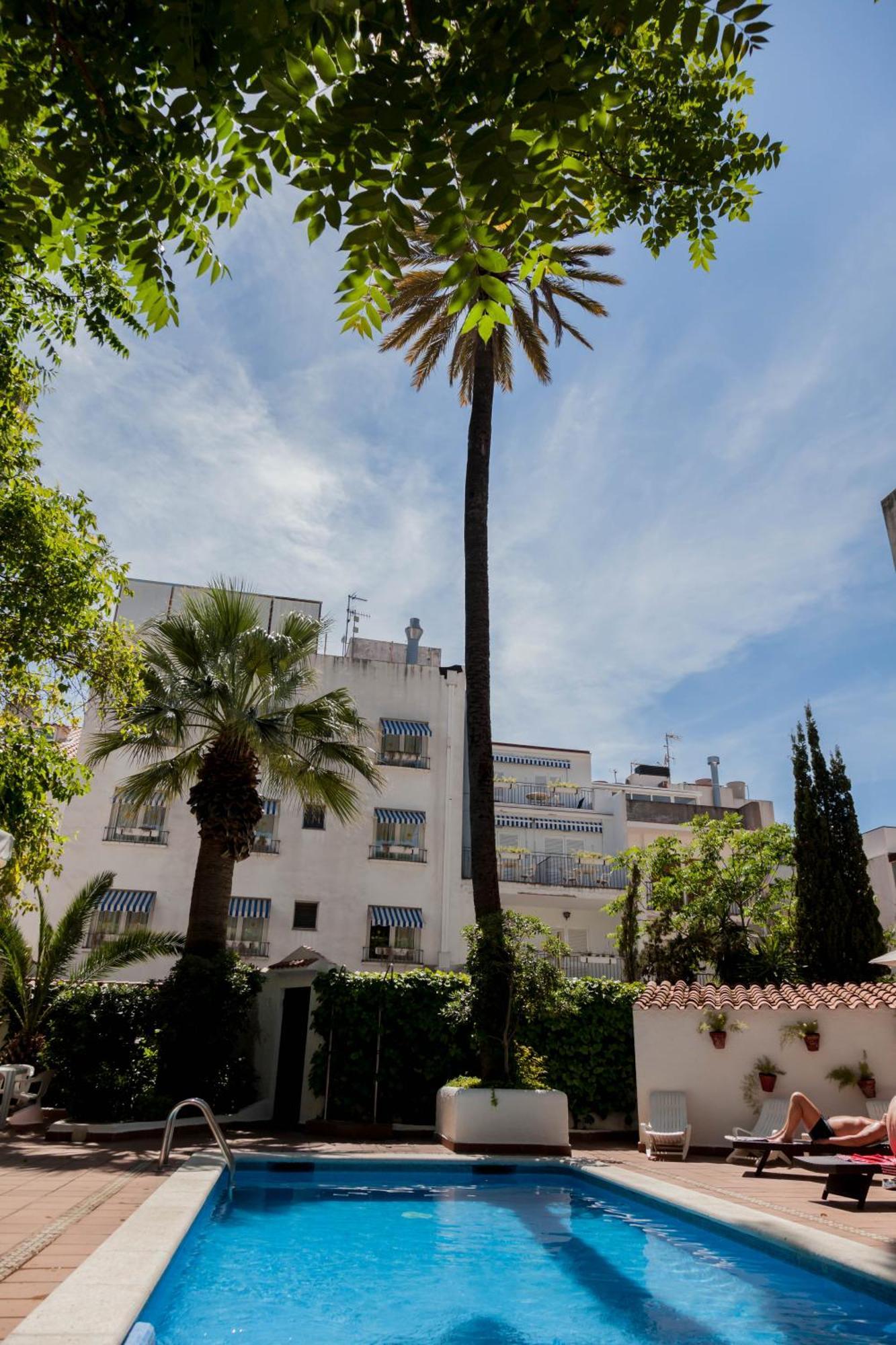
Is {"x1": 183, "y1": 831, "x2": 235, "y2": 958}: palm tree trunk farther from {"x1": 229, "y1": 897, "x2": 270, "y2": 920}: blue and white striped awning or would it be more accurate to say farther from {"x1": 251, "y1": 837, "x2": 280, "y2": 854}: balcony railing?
{"x1": 251, "y1": 837, "x2": 280, "y2": 854}: balcony railing

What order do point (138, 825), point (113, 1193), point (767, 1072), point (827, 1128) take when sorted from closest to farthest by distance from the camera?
point (113, 1193), point (827, 1128), point (767, 1072), point (138, 825)

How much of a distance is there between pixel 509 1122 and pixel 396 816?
18.1m

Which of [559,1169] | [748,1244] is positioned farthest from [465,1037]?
[748,1244]

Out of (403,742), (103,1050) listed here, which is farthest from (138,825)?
(103,1050)

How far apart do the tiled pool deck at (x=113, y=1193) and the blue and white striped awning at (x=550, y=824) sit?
30.1 metres

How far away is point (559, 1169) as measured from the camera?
13273mm

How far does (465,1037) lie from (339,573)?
1230 cm

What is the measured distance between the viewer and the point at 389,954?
30.8 m

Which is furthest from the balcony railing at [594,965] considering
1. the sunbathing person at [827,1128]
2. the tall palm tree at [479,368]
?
the sunbathing person at [827,1128]

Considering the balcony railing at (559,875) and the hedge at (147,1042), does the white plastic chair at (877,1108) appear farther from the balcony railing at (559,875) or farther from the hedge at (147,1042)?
the balcony railing at (559,875)

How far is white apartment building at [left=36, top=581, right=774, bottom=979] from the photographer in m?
29.8

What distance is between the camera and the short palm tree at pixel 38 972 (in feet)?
56.3

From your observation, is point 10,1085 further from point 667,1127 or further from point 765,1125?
point 765,1125

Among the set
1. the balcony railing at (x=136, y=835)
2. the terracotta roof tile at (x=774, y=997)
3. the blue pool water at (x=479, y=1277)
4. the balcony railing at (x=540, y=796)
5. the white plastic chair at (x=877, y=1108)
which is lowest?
the blue pool water at (x=479, y=1277)
